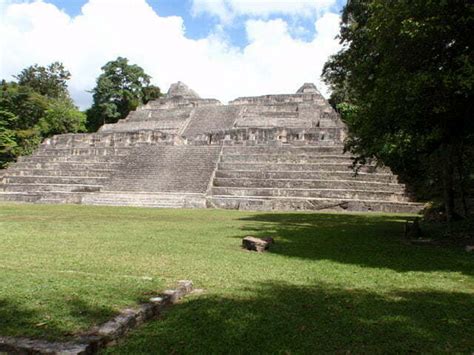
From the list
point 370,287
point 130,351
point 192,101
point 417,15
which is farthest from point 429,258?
point 192,101

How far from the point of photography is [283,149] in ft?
69.4

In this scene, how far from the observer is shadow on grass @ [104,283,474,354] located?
3223 mm

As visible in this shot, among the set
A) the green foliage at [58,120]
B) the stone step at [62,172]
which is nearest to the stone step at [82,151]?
the stone step at [62,172]

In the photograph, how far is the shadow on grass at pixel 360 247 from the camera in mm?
6406

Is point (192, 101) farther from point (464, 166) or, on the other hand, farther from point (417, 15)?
point (417, 15)

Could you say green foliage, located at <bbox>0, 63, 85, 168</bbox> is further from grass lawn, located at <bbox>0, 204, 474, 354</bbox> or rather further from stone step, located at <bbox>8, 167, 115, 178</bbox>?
grass lawn, located at <bbox>0, 204, 474, 354</bbox>

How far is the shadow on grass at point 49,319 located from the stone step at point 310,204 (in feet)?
44.3

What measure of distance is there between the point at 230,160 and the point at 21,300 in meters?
17.6

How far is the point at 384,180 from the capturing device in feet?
60.4

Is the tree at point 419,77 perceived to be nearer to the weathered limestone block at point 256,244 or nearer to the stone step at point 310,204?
the weathered limestone block at point 256,244

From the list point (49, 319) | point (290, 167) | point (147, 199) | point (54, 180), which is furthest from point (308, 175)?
point (49, 319)

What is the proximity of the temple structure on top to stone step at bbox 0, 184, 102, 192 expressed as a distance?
2.0 inches

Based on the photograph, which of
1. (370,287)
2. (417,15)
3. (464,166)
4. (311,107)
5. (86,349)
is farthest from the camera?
(311,107)

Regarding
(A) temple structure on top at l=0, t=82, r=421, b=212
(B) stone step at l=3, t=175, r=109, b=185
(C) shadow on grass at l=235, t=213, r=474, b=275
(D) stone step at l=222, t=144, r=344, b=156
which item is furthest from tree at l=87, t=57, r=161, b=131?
(C) shadow on grass at l=235, t=213, r=474, b=275
